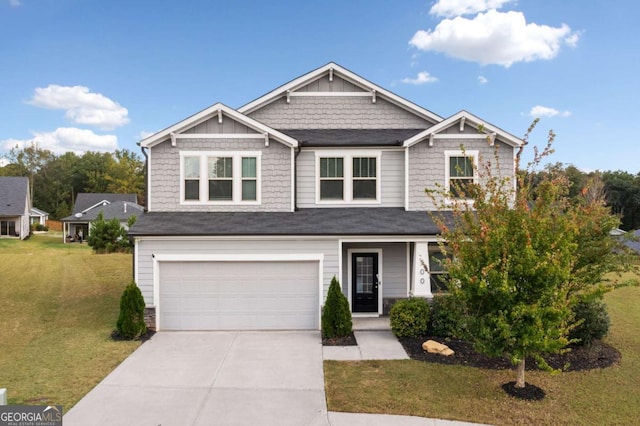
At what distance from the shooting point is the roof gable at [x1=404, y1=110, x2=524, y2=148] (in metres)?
12.8

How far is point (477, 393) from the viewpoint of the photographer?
7203 millimetres

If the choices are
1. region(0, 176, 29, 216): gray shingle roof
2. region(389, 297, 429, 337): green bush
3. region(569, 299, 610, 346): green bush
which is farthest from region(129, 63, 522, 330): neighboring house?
region(0, 176, 29, 216): gray shingle roof

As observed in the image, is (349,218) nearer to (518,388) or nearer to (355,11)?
(518,388)

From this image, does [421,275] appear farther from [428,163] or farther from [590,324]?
[590,324]

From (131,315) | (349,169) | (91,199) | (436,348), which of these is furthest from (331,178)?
(91,199)

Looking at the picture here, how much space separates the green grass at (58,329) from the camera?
7645mm

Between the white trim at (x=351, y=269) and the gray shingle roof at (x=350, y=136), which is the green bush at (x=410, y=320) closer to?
the white trim at (x=351, y=269)

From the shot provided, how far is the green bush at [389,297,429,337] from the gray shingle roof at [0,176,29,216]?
1749 inches

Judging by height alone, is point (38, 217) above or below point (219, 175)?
below

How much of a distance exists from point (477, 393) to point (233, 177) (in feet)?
29.2

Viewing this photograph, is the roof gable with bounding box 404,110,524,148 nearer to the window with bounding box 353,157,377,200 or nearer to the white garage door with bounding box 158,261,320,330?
the window with bounding box 353,157,377,200

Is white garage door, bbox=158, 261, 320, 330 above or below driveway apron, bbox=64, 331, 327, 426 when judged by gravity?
above

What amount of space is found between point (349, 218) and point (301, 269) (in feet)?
7.22

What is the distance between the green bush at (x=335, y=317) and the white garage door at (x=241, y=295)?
99 cm
